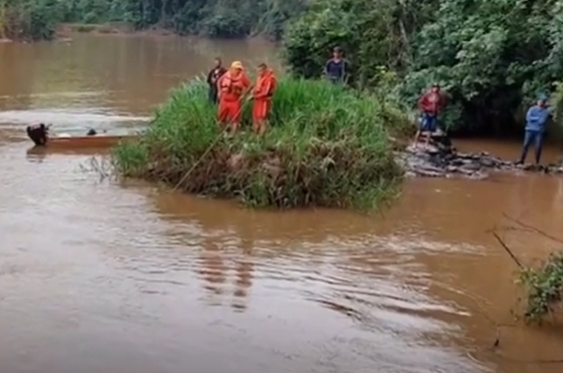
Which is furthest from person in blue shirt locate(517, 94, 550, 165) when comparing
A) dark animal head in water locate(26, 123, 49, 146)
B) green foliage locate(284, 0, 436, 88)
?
dark animal head in water locate(26, 123, 49, 146)

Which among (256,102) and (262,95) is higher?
(262,95)

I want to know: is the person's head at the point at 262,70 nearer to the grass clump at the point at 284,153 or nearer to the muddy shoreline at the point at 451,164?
the grass clump at the point at 284,153

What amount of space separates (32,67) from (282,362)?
31810mm

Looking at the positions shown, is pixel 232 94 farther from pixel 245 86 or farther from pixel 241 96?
pixel 245 86

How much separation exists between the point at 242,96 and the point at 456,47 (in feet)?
24.5

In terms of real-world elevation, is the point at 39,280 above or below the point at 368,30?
below

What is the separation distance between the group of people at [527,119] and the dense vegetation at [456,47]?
1197 mm

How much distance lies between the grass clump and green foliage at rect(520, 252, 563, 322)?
4.83 m

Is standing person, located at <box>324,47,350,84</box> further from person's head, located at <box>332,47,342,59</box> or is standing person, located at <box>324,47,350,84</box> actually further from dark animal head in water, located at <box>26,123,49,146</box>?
dark animal head in water, located at <box>26,123,49,146</box>

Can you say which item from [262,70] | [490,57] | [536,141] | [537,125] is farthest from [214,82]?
[490,57]

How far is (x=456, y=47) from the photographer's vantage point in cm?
2097

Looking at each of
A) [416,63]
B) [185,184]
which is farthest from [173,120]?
[416,63]

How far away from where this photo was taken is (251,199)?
13.5 metres

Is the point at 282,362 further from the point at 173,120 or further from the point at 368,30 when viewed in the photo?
the point at 368,30
